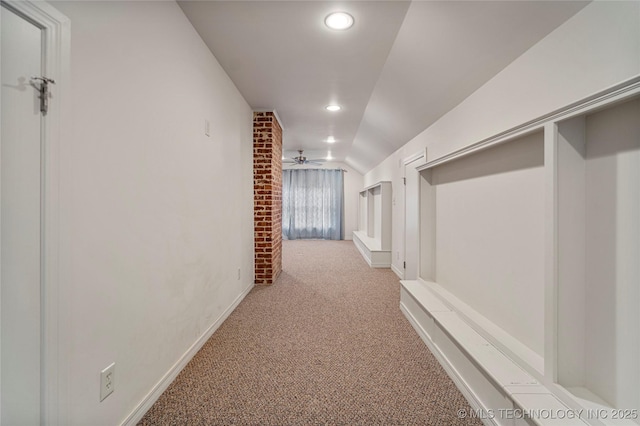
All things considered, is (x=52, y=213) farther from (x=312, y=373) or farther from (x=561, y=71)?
(x=561, y=71)

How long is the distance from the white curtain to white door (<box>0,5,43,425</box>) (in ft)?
25.2

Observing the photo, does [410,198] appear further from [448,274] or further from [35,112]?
[35,112]

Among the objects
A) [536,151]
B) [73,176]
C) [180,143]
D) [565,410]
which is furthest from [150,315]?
[536,151]

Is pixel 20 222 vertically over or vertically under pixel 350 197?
under

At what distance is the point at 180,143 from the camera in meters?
1.88

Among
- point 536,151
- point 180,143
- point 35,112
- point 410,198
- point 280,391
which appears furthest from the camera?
point 410,198

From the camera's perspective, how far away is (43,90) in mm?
948

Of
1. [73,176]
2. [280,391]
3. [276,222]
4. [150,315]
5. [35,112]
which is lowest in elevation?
[280,391]

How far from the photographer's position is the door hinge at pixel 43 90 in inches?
37.0

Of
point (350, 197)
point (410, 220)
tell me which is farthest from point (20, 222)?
point (350, 197)

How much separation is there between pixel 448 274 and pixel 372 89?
205 cm

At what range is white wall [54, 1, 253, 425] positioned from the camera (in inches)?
43.0

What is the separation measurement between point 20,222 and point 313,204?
781cm

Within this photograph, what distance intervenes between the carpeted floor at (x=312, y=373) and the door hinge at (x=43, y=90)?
4.90 ft
